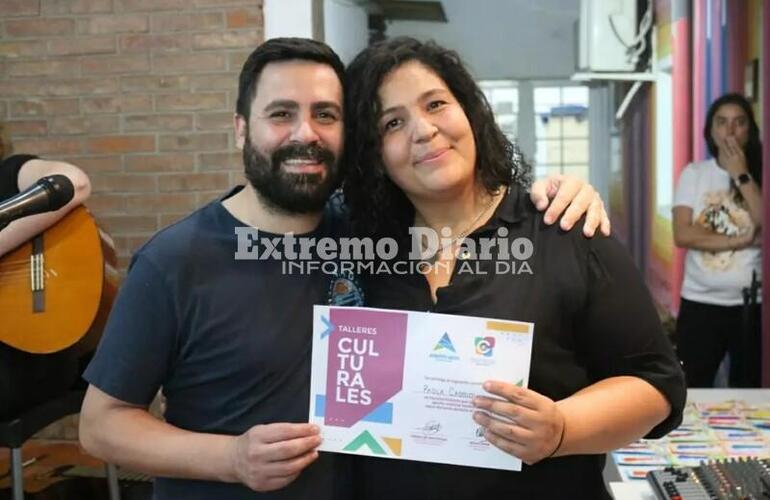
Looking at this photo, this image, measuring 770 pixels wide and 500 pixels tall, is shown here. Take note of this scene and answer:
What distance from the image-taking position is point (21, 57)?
3.15 m

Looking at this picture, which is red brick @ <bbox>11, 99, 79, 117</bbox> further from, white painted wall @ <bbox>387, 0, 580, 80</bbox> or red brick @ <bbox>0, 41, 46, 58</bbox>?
white painted wall @ <bbox>387, 0, 580, 80</bbox>

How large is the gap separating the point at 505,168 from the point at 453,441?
0.50 m

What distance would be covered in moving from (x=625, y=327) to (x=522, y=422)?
244mm

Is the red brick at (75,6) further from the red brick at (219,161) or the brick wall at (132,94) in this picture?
the red brick at (219,161)

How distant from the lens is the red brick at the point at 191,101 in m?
3.06

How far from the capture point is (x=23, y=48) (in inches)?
124

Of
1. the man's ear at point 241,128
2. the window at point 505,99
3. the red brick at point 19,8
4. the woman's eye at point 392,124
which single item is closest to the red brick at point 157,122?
the red brick at point 19,8

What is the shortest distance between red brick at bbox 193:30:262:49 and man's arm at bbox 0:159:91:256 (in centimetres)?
79

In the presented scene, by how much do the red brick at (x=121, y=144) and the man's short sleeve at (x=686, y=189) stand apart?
7.05ft

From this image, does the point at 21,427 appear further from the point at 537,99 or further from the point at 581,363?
the point at 537,99

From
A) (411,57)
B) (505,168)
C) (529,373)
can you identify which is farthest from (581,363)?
(411,57)

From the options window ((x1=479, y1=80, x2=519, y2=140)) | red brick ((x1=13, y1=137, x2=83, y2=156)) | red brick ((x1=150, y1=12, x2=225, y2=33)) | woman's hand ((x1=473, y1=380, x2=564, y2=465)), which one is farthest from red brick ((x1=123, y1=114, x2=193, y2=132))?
woman's hand ((x1=473, y1=380, x2=564, y2=465))

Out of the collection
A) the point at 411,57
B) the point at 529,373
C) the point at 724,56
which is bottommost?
the point at 529,373

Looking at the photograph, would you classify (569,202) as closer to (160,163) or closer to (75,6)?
(160,163)
